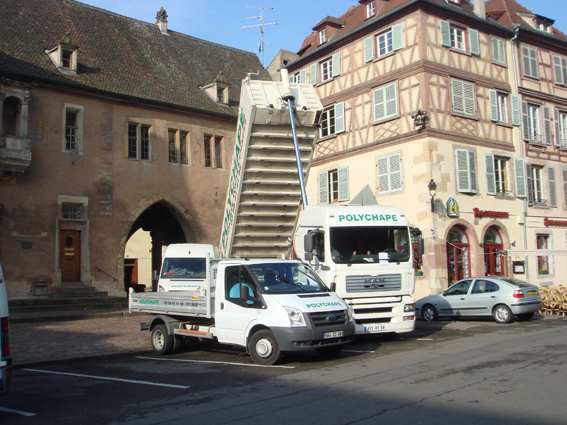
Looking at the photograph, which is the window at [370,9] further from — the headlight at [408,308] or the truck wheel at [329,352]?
the truck wheel at [329,352]

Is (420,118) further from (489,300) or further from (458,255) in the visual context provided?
(489,300)

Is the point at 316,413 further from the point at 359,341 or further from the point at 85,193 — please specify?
the point at 85,193

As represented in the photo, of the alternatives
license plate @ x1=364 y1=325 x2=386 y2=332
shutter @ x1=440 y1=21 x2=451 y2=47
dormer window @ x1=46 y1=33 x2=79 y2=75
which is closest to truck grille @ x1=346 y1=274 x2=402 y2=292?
license plate @ x1=364 y1=325 x2=386 y2=332

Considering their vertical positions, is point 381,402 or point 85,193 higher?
point 85,193

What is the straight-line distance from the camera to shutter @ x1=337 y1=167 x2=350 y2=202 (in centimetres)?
2473

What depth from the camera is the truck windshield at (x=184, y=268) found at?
15.7m

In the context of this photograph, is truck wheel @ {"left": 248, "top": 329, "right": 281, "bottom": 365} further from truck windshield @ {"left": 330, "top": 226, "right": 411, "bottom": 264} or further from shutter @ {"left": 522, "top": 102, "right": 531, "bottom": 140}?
shutter @ {"left": 522, "top": 102, "right": 531, "bottom": 140}

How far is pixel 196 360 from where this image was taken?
9.95m

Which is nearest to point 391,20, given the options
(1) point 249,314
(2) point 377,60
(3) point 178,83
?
(2) point 377,60

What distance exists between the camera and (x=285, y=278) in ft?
31.1

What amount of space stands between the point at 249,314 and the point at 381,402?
3.35 meters

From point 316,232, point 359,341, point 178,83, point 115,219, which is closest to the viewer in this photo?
point 316,232

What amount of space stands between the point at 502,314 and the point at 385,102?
10.9 metres

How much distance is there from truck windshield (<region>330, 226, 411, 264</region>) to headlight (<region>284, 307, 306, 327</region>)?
260 cm
